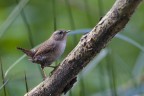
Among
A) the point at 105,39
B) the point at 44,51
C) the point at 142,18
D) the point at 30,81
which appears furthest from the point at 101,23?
the point at 142,18

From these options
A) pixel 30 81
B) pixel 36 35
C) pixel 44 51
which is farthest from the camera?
pixel 36 35

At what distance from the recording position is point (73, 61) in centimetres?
141

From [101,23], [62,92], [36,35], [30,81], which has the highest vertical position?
[36,35]

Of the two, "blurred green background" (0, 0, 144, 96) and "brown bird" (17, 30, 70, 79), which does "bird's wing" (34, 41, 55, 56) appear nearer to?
"brown bird" (17, 30, 70, 79)

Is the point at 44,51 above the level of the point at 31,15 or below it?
below

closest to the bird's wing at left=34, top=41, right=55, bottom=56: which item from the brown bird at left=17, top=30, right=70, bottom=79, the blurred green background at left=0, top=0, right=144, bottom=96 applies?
the brown bird at left=17, top=30, right=70, bottom=79

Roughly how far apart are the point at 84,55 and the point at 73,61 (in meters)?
0.04

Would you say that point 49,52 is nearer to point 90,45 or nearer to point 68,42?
point 90,45

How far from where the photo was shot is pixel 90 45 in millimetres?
1374

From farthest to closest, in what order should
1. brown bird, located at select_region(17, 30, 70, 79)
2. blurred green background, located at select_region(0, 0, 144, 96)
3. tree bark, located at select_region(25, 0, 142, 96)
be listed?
blurred green background, located at select_region(0, 0, 144, 96) → brown bird, located at select_region(17, 30, 70, 79) → tree bark, located at select_region(25, 0, 142, 96)

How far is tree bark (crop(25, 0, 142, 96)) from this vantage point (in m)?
1.33

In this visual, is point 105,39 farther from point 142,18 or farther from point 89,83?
point 142,18

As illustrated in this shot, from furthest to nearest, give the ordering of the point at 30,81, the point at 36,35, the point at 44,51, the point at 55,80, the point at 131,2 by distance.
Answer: the point at 36,35 → the point at 30,81 → the point at 44,51 → the point at 55,80 → the point at 131,2

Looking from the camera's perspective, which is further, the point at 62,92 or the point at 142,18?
the point at 142,18
